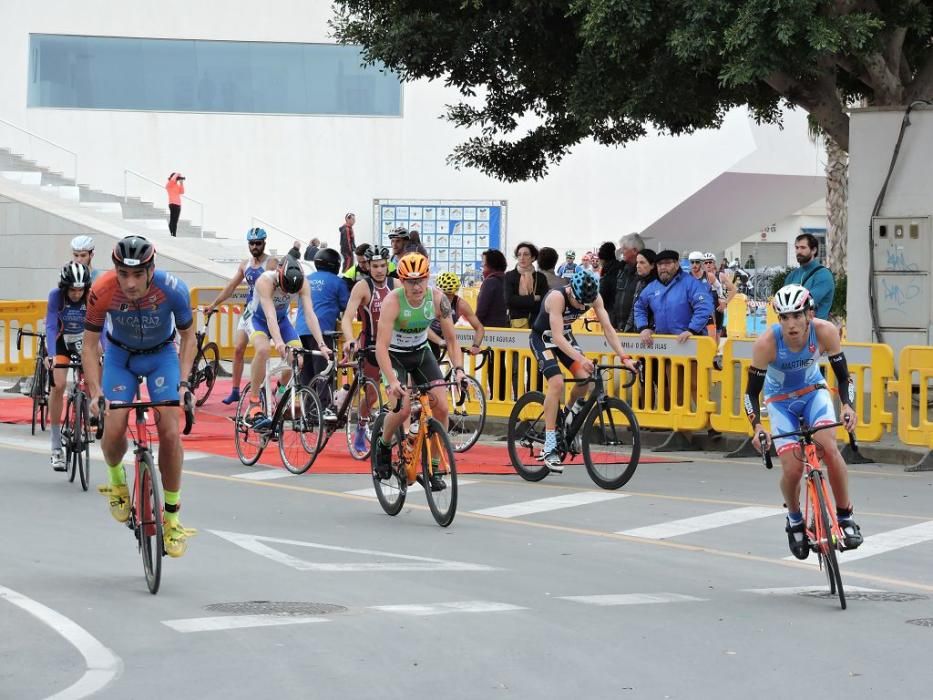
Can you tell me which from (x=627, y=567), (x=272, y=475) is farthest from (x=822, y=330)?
(x=272, y=475)

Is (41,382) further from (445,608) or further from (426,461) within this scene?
(445,608)

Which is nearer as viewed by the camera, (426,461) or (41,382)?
(426,461)

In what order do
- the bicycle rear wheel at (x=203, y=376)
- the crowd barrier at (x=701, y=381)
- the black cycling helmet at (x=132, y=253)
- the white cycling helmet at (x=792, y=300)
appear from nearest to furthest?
the black cycling helmet at (x=132, y=253) → the white cycling helmet at (x=792, y=300) → the crowd barrier at (x=701, y=381) → the bicycle rear wheel at (x=203, y=376)

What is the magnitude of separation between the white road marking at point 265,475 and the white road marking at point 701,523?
4028 millimetres

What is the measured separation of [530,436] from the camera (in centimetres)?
1517

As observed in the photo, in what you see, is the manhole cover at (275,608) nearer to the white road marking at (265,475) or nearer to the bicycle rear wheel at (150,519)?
the bicycle rear wheel at (150,519)

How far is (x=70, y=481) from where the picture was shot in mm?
14625

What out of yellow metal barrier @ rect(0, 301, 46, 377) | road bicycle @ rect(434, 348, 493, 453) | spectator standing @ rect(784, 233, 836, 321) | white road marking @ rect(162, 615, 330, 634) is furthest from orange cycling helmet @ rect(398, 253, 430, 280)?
yellow metal barrier @ rect(0, 301, 46, 377)

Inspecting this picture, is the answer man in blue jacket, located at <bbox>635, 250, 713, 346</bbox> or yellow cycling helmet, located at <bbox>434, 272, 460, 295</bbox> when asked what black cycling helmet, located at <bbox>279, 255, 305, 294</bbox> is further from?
man in blue jacket, located at <bbox>635, 250, 713, 346</bbox>

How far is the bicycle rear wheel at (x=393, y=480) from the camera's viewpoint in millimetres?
12570

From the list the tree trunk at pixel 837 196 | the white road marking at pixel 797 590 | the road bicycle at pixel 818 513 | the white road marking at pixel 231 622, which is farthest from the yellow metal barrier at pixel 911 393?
the tree trunk at pixel 837 196

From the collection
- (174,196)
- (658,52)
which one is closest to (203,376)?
(658,52)

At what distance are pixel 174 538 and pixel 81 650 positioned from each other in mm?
1890

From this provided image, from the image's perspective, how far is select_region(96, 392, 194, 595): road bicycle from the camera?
30.6 feet
